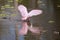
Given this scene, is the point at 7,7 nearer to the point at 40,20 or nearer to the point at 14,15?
the point at 14,15

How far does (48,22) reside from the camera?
0.74 m

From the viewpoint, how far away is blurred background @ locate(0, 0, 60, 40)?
0.69 meters

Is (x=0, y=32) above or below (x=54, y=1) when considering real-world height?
below

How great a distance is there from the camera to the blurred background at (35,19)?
689 millimetres

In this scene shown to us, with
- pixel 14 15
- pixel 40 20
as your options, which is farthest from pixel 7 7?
pixel 40 20

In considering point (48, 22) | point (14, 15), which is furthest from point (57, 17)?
point (14, 15)

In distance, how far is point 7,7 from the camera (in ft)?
2.58

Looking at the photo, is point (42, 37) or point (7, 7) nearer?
point (42, 37)

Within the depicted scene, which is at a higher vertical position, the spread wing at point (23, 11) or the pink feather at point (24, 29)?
the spread wing at point (23, 11)

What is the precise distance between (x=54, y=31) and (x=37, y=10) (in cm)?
13

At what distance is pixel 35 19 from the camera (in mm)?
745

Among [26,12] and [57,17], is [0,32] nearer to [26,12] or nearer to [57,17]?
[26,12]

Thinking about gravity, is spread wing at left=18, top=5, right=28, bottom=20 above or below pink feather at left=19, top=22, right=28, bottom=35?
above

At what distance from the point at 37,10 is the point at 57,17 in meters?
0.10
